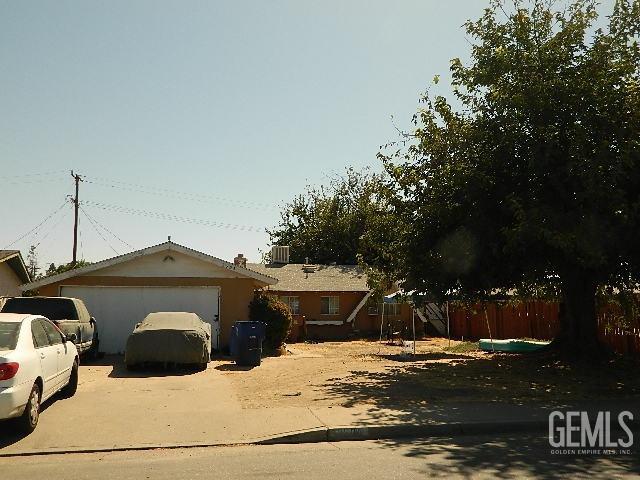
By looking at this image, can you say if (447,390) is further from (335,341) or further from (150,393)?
(335,341)

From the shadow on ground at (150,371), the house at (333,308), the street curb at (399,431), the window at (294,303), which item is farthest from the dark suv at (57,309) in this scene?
the window at (294,303)

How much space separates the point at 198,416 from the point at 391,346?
16473 mm

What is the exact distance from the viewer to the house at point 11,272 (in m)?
26.6

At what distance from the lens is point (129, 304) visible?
2002cm

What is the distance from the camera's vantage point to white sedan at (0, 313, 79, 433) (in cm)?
763

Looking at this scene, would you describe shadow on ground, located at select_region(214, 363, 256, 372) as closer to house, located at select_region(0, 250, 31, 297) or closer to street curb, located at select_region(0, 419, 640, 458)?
street curb, located at select_region(0, 419, 640, 458)

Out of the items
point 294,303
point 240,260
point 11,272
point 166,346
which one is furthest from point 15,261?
point 166,346

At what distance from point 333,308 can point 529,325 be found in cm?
925

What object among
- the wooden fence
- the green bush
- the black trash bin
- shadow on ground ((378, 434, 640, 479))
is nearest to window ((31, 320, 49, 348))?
shadow on ground ((378, 434, 640, 479))

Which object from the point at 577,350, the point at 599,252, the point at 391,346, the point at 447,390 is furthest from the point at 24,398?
the point at 391,346

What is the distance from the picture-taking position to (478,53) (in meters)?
15.2

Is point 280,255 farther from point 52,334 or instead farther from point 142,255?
point 52,334

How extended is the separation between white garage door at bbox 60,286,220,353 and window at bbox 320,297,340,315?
398 inches

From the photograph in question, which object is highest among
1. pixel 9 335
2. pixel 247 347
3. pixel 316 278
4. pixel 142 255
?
pixel 142 255
